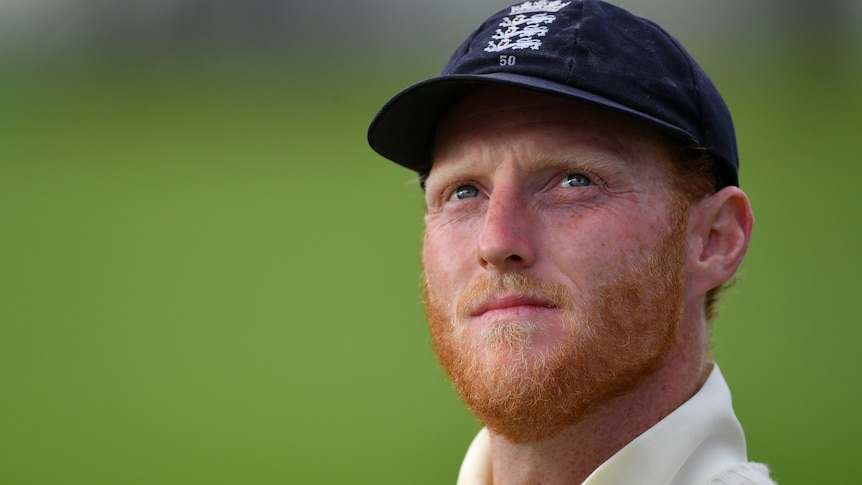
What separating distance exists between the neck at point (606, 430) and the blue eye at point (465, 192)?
0.51 m

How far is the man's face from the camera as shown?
188cm

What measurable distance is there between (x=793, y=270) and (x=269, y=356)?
14.3ft

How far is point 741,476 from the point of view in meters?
1.87

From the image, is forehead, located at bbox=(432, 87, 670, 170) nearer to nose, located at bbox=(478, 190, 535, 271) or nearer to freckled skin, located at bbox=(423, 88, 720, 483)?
Result: freckled skin, located at bbox=(423, 88, 720, 483)

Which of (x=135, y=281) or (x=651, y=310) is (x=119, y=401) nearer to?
(x=135, y=281)

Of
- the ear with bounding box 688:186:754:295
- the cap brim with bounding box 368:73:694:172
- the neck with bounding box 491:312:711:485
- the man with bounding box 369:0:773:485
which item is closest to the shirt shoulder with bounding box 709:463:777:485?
the man with bounding box 369:0:773:485

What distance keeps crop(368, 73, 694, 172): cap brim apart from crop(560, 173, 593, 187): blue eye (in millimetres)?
170

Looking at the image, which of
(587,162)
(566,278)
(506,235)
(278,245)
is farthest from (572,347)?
(278,245)

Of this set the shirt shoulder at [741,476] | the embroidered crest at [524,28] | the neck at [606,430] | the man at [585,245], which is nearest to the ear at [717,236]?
the man at [585,245]

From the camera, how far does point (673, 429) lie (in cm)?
191

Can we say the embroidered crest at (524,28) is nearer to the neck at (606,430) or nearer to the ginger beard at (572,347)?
the ginger beard at (572,347)

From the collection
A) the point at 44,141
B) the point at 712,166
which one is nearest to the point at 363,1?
the point at 44,141

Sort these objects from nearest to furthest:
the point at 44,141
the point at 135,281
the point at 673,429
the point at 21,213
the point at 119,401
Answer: the point at 673,429, the point at 119,401, the point at 135,281, the point at 21,213, the point at 44,141

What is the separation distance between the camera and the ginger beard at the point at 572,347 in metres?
1.87
